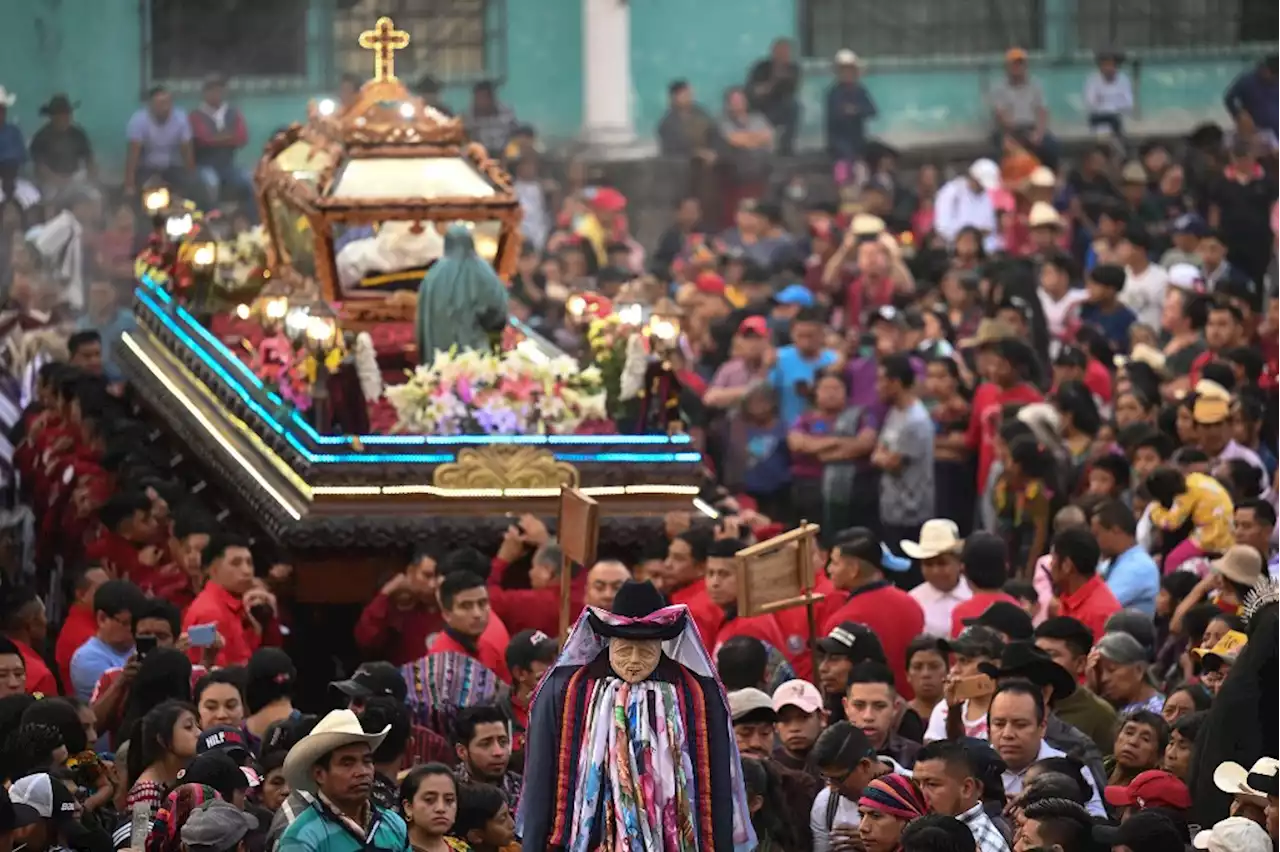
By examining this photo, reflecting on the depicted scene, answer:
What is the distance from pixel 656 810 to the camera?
12.5 metres

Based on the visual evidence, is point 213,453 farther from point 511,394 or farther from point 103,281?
point 103,281

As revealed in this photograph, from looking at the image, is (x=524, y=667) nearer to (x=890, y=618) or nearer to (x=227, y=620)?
(x=890, y=618)

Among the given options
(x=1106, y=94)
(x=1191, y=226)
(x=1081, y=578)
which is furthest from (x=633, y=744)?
(x=1106, y=94)

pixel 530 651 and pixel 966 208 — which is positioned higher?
pixel 966 208

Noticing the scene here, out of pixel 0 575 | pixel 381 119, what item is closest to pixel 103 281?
pixel 381 119

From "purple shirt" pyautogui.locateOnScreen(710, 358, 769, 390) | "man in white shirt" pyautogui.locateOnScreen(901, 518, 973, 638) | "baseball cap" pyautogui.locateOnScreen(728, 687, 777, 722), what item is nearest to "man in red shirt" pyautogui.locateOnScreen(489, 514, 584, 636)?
"man in white shirt" pyautogui.locateOnScreen(901, 518, 973, 638)

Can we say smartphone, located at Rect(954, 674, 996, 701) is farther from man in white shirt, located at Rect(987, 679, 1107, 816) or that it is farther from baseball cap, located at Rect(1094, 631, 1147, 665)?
baseball cap, located at Rect(1094, 631, 1147, 665)

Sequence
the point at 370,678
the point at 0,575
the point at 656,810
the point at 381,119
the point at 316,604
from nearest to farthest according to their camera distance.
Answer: the point at 656,810
the point at 370,678
the point at 0,575
the point at 316,604
the point at 381,119

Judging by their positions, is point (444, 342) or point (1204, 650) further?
point (444, 342)

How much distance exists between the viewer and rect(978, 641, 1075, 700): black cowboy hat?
14.2 metres

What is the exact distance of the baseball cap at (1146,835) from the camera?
11922mm

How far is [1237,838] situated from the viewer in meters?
11.8

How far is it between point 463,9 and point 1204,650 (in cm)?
2062

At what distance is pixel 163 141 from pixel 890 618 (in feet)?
54.5
